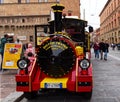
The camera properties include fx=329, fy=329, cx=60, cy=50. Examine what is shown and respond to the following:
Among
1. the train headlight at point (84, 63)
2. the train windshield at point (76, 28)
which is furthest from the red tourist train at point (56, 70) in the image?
the train windshield at point (76, 28)

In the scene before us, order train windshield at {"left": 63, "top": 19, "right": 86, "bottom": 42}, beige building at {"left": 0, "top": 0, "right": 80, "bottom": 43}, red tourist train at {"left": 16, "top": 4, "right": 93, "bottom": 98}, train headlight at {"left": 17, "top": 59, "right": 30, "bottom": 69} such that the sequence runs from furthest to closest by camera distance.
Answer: beige building at {"left": 0, "top": 0, "right": 80, "bottom": 43}, train windshield at {"left": 63, "top": 19, "right": 86, "bottom": 42}, train headlight at {"left": 17, "top": 59, "right": 30, "bottom": 69}, red tourist train at {"left": 16, "top": 4, "right": 93, "bottom": 98}

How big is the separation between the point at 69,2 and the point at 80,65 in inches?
2741

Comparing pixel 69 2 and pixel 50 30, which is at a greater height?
pixel 69 2

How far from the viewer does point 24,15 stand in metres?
71.2

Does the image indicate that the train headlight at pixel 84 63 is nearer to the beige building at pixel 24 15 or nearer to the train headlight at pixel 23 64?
the train headlight at pixel 23 64

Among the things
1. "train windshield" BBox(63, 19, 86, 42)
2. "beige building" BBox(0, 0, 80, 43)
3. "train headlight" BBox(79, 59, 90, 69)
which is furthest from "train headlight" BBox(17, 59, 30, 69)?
"beige building" BBox(0, 0, 80, 43)

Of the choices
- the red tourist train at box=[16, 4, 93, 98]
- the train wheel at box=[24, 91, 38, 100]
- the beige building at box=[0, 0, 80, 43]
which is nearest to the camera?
the red tourist train at box=[16, 4, 93, 98]

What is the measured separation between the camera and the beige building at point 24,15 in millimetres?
68188

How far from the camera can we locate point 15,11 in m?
73.3

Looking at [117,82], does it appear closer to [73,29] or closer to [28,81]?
[73,29]

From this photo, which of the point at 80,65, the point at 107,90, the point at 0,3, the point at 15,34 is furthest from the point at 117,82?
the point at 0,3

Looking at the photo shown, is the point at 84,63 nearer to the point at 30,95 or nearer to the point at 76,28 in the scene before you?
the point at 30,95

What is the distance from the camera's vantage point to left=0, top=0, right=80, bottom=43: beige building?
2685 inches

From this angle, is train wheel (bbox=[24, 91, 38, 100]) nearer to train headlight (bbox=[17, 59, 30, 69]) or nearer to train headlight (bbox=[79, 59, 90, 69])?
train headlight (bbox=[17, 59, 30, 69])
